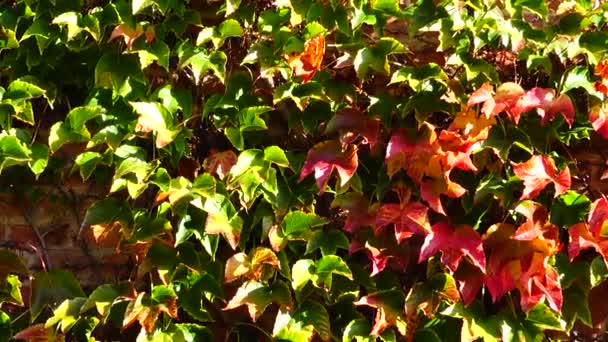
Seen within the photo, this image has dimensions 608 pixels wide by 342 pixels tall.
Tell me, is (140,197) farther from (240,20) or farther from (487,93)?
(487,93)

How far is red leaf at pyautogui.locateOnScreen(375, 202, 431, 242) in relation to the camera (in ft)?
6.84

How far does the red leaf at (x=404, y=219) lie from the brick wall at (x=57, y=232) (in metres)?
0.77

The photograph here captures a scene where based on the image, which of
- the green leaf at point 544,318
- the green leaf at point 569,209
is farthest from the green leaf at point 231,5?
the green leaf at point 544,318

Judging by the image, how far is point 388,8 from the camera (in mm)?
2186

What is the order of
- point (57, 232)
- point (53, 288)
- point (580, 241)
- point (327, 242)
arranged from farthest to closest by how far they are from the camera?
point (57, 232) < point (53, 288) < point (327, 242) < point (580, 241)

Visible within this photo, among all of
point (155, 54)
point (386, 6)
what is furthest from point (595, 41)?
point (155, 54)

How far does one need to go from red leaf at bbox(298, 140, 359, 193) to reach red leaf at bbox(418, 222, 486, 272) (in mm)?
263

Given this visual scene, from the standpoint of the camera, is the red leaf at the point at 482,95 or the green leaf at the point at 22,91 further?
the green leaf at the point at 22,91

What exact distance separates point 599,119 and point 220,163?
3.21 feet

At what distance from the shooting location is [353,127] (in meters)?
2.17

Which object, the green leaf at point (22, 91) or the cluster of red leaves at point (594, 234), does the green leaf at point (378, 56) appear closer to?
the cluster of red leaves at point (594, 234)

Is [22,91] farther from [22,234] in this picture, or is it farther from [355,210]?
[355,210]

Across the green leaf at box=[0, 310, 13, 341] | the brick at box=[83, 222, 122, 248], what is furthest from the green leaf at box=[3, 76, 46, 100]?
the green leaf at box=[0, 310, 13, 341]

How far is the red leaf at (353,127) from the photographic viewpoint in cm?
216
